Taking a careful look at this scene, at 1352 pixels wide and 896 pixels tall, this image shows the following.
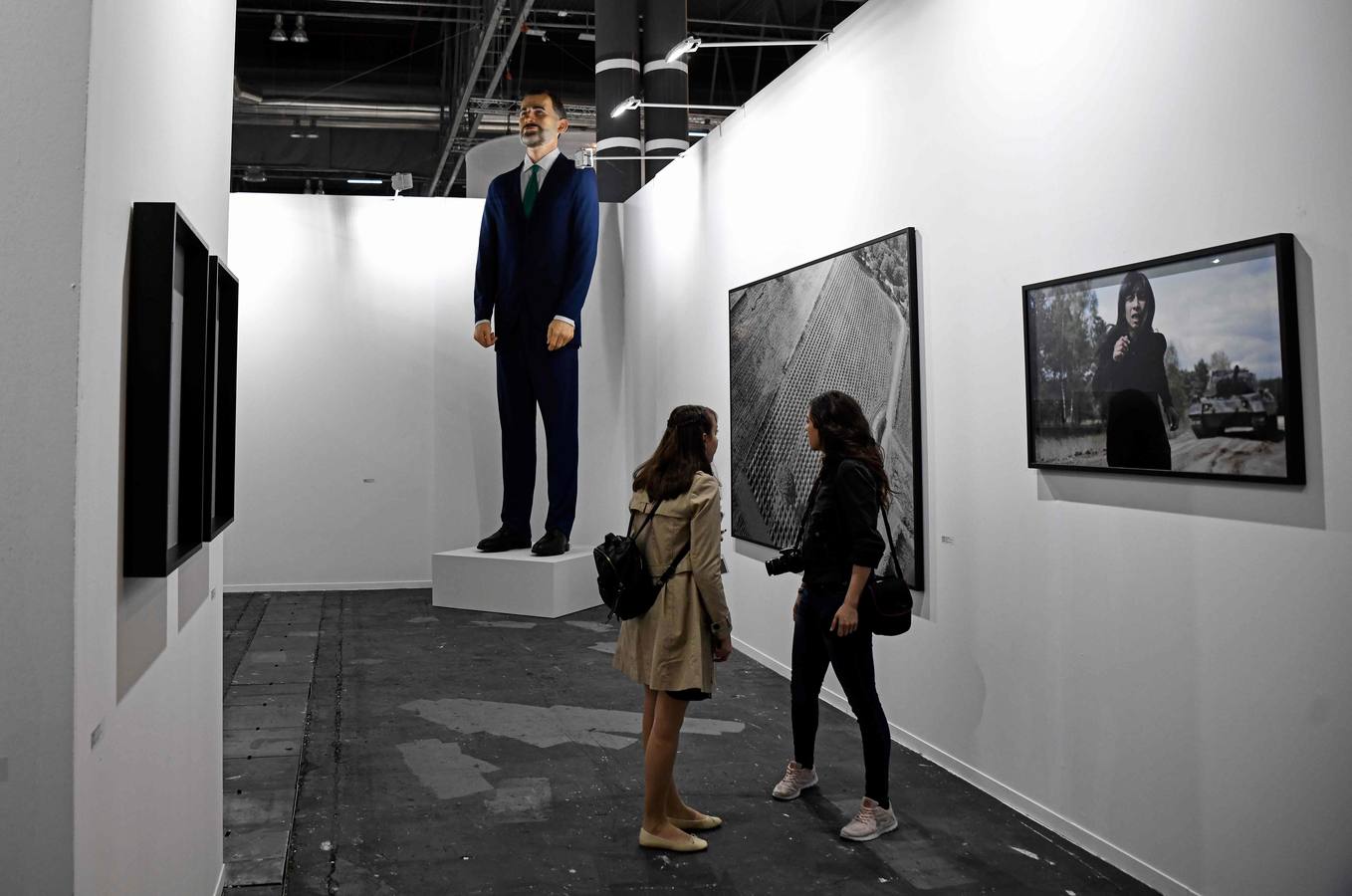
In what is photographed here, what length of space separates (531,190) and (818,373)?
3.42 metres

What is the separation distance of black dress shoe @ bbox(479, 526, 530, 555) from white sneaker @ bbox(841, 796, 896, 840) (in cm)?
481

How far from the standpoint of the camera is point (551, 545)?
24.6 feet

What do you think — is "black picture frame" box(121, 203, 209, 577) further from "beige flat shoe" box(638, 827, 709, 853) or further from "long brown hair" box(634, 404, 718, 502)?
"beige flat shoe" box(638, 827, 709, 853)

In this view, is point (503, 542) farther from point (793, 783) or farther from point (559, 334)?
point (793, 783)

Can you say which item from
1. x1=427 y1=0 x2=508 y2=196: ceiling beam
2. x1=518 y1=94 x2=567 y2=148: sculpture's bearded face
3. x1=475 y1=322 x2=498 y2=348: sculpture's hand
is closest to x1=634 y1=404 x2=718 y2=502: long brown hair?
x1=475 y1=322 x2=498 y2=348: sculpture's hand

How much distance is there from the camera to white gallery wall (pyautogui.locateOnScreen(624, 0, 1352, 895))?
242 centimetres

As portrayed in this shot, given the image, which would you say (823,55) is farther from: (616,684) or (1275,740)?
(1275,740)

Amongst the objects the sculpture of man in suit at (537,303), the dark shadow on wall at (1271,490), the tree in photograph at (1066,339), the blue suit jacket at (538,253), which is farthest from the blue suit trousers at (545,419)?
the dark shadow on wall at (1271,490)

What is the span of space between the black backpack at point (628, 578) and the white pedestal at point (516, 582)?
13.5 ft

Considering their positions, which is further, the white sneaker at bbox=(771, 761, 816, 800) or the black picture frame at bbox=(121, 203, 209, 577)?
the white sneaker at bbox=(771, 761, 816, 800)

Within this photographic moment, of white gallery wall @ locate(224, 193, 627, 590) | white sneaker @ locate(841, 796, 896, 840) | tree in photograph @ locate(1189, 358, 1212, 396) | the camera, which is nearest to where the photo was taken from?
tree in photograph @ locate(1189, 358, 1212, 396)

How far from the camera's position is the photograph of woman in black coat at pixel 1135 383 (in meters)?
2.87

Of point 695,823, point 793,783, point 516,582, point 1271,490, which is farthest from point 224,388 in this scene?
point 516,582

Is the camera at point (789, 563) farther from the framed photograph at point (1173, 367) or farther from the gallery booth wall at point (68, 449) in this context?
the gallery booth wall at point (68, 449)
